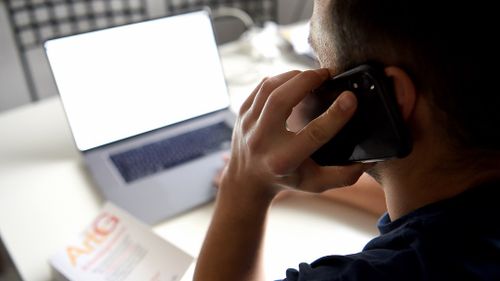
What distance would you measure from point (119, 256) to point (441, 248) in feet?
1.61

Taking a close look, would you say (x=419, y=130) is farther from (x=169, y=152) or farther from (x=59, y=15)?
(x=59, y=15)

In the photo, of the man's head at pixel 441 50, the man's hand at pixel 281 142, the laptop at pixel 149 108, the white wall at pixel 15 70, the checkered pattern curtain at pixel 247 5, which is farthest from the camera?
the checkered pattern curtain at pixel 247 5

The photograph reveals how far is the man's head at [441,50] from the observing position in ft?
1.39

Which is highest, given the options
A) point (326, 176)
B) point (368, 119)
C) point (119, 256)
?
point (368, 119)

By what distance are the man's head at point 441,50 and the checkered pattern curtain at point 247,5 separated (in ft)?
6.12

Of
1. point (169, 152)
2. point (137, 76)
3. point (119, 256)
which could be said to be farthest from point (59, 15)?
point (119, 256)

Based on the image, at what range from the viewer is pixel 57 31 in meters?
2.04

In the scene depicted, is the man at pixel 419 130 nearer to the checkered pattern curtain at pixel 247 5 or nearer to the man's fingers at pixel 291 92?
the man's fingers at pixel 291 92

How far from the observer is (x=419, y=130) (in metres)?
0.49

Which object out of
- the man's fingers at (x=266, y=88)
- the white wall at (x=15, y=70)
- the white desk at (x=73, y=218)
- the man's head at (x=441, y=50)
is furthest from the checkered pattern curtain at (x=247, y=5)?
the man's head at (x=441, y=50)

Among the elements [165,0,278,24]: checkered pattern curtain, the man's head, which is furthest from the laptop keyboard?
[165,0,278,24]: checkered pattern curtain

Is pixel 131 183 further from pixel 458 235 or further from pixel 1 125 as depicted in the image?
pixel 458 235

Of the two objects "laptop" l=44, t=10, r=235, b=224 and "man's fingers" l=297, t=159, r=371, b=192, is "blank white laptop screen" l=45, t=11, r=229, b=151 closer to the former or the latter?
"laptop" l=44, t=10, r=235, b=224

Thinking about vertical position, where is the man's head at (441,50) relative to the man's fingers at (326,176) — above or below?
above
